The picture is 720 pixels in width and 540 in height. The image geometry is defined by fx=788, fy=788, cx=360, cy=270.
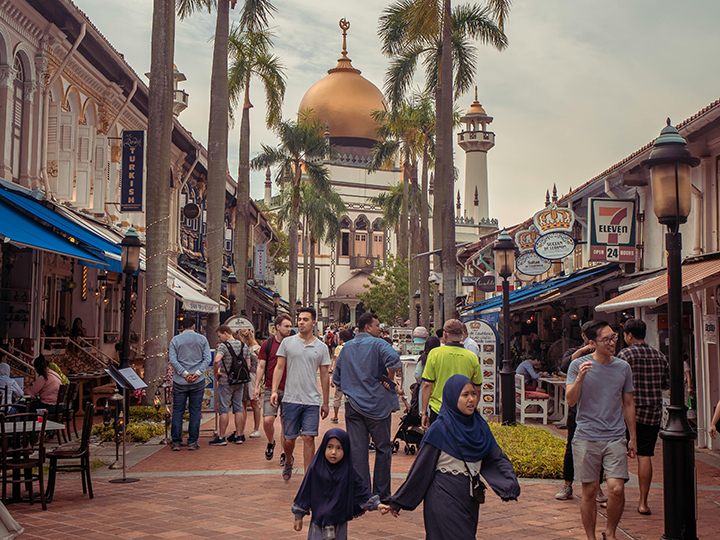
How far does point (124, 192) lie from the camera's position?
712 inches

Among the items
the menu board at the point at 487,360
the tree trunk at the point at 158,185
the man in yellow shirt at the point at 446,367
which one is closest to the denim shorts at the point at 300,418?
the man in yellow shirt at the point at 446,367

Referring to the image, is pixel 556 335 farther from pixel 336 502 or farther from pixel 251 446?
pixel 336 502

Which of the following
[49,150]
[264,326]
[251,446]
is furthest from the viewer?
[264,326]

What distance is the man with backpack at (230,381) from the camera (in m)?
11.7

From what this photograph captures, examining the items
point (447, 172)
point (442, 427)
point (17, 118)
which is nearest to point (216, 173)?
point (17, 118)

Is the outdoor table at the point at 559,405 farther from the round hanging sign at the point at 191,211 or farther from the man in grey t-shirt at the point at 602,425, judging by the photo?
the round hanging sign at the point at 191,211

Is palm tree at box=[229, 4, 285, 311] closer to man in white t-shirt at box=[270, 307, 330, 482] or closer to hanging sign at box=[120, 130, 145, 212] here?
hanging sign at box=[120, 130, 145, 212]

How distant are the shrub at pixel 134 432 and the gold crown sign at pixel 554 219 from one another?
9.54m

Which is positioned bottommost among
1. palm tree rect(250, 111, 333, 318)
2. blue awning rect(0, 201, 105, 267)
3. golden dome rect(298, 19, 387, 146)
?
blue awning rect(0, 201, 105, 267)

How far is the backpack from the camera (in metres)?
11.7

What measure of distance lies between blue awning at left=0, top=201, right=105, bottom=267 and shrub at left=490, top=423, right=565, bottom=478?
6683mm

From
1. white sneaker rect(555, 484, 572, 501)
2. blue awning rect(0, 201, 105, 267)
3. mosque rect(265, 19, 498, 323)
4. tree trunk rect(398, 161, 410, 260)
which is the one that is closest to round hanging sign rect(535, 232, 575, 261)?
blue awning rect(0, 201, 105, 267)

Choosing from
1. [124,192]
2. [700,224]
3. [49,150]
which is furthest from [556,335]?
[49,150]

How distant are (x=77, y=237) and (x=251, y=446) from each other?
15.0 ft
